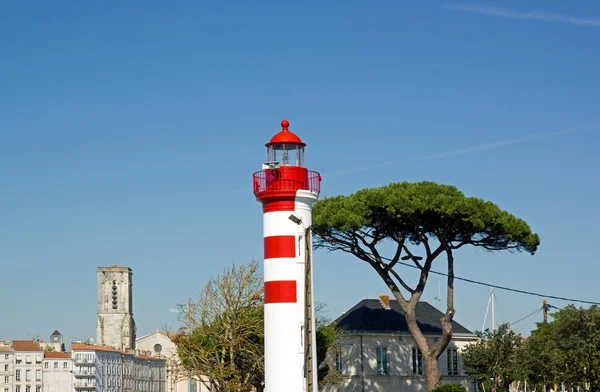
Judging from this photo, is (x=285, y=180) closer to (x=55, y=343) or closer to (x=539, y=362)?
(x=539, y=362)

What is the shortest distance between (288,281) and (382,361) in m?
28.0

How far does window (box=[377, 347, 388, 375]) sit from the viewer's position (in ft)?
181

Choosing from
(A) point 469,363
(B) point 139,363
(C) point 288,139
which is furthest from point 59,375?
(C) point 288,139

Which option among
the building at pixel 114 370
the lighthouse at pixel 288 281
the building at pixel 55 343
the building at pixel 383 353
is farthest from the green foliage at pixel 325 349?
the building at pixel 55 343

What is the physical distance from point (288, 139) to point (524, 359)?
2723cm

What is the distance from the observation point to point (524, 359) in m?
52.2

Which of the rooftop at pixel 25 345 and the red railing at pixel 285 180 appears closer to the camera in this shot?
the red railing at pixel 285 180

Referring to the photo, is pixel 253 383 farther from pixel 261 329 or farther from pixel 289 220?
pixel 289 220

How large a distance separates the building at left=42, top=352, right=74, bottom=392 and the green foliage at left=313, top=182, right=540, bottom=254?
11809cm

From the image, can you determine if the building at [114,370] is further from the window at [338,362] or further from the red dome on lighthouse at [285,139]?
the red dome on lighthouse at [285,139]

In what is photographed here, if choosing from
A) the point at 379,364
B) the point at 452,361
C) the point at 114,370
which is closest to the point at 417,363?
the point at 379,364

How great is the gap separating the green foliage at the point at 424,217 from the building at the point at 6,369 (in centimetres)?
11733

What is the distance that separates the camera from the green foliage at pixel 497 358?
53.3 meters

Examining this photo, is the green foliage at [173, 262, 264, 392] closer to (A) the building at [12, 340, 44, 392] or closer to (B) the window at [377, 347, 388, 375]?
(B) the window at [377, 347, 388, 375]
